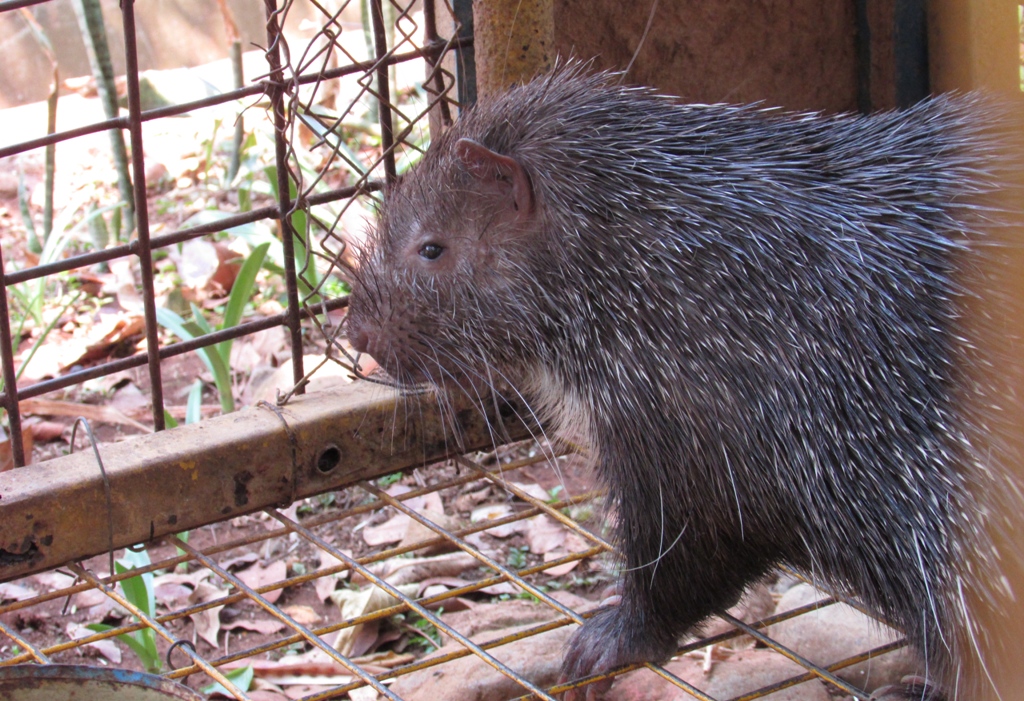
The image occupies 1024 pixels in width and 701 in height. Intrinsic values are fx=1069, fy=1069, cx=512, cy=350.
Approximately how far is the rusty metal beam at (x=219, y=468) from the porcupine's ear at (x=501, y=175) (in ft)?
1.40

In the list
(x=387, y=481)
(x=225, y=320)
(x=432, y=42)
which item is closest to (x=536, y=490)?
(x=387, y=481)

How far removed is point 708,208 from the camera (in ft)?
5.61

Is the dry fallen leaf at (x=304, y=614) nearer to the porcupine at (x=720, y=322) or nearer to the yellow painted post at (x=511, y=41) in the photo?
the porcupine at (x=720, y=322)

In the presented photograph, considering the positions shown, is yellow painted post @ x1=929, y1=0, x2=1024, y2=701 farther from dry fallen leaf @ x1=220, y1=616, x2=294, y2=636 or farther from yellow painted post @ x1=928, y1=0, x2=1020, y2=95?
dry fallen leaf @ x1=220, y1=616, x2=294, y2=636

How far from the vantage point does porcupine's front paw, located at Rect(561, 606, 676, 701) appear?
5.92ft

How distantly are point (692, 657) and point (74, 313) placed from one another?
2878 millimetres

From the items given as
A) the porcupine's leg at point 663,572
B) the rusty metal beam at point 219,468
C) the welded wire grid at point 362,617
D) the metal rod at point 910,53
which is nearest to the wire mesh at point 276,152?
the rusty metal beam at point 219,468

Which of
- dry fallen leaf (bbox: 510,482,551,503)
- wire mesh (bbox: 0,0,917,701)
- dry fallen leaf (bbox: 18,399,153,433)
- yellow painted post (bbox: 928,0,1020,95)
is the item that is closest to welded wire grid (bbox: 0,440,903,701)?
wire mesh (bbox: 0,0,917,701)

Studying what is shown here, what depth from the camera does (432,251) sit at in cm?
192

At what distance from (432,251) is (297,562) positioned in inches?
47.8

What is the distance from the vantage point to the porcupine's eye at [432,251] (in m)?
1.92

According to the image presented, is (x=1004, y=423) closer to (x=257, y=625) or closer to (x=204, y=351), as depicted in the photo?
(x=257, y=625)

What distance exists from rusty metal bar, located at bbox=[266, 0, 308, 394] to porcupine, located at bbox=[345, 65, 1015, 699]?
1.17ft

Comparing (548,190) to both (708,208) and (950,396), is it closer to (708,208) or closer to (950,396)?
(708,208)
